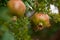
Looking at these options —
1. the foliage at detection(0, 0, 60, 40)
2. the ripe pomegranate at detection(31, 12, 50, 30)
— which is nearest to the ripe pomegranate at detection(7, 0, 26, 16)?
the foliage at detection(0, 0, 60, 40)

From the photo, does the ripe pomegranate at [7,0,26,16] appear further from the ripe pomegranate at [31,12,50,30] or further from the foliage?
the ripe pomegranate at [31,12,50,30]

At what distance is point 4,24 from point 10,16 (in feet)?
0.07

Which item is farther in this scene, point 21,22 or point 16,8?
point 21,22

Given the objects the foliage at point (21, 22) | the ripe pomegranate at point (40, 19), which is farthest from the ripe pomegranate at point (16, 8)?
the ripe pomegranate at point (40, 19)

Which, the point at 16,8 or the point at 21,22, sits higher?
the point at 16,8

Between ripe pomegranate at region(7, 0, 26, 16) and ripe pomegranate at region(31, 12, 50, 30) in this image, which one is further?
ripe pomegranate at region(31, 12, 50, 30)

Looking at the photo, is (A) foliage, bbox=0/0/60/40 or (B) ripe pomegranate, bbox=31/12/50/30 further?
(B) ripe pomegranate, bbox=31/12/50/30

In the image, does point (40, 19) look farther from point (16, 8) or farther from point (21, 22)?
point (16, 8)

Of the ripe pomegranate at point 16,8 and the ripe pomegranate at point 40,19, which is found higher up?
the ripe pomegranate at point 16,8

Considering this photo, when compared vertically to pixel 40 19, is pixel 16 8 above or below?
above

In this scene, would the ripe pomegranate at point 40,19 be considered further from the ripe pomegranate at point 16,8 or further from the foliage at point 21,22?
the ripe pomegranate at point 16,8

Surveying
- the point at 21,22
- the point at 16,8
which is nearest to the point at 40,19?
the point at 21,22

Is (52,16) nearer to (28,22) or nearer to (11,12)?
(28,22)

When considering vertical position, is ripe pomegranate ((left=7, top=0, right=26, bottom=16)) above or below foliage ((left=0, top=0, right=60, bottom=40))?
above
